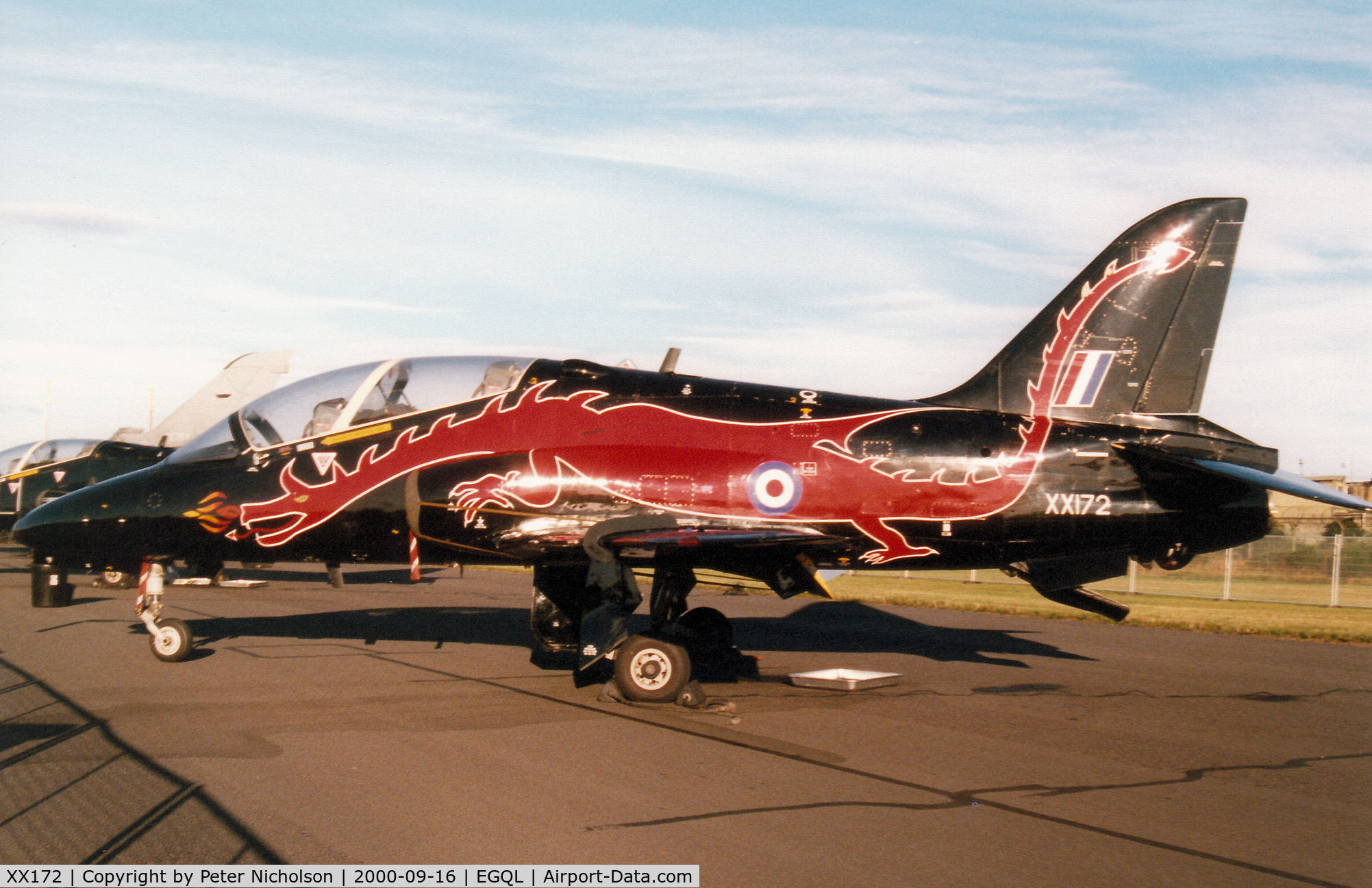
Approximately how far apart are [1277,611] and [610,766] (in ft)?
59.4

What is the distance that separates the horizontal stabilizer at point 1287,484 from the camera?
9.37m

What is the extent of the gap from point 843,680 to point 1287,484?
15.2 feet

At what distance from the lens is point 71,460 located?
22375 mm

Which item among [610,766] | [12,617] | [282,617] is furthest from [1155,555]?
[12,617]

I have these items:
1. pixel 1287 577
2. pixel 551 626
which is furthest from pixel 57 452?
pixel 1287 577

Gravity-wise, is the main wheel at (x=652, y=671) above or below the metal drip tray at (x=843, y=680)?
above

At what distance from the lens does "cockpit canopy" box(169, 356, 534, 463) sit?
35.7 ft

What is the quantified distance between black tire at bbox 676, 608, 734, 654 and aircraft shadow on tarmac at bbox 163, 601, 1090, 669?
1509mm

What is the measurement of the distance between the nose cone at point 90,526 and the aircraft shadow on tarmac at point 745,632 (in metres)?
2.20

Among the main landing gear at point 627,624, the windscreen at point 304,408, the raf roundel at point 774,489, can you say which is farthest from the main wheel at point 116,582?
the raf roundel at point 774,489

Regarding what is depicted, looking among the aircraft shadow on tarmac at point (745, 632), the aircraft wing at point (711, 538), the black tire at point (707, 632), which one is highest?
the aircraft wing at point (711, 538)

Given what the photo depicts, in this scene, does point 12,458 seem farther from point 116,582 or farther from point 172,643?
point 172,643
